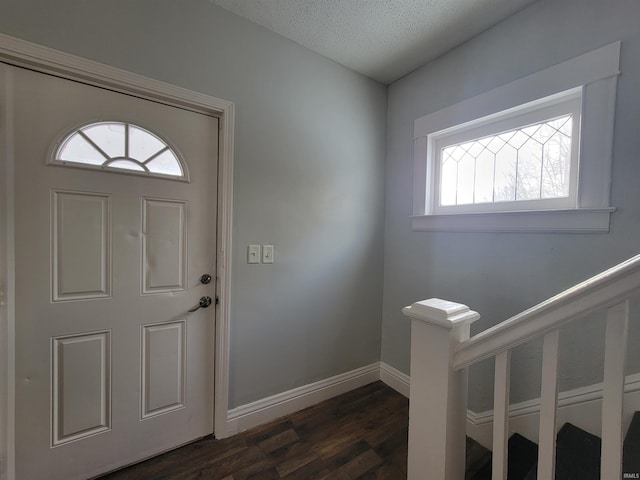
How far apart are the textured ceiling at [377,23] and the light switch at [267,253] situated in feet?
4.55

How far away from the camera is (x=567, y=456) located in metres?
1.13

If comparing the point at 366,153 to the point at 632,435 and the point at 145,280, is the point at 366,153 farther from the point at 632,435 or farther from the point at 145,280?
the point at 632,435

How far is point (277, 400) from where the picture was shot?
6.07 feet

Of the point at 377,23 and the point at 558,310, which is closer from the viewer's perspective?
the point at 558,310

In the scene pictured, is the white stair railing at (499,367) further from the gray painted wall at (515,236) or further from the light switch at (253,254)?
the light switch at (253,254)

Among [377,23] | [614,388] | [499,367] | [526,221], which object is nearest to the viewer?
[614,388]

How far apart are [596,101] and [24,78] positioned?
2594 millimetres

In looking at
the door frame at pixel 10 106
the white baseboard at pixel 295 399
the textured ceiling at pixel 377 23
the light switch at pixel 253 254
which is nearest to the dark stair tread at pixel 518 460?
the white baseboard at pixel 295 399

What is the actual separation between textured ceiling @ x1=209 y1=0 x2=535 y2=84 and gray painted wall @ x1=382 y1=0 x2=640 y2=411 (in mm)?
124

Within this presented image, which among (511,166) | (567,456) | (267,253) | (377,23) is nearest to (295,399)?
(267,253)

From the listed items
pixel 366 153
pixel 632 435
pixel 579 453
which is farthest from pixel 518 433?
pixel 366 153

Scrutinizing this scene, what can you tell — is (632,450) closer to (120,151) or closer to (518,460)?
(518,460)

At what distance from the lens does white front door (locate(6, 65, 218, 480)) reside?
47.5 inches

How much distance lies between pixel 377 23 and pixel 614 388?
197 cm
